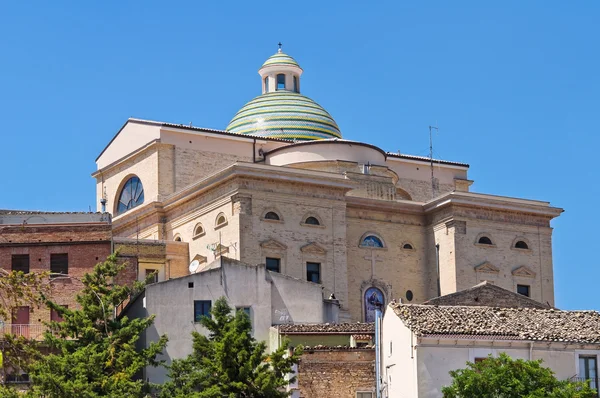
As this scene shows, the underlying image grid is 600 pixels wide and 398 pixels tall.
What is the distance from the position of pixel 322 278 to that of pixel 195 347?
1803 cm

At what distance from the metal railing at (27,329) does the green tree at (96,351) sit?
239cm

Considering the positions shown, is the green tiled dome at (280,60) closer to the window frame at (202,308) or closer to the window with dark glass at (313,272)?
the window with dark glass at (313,272)

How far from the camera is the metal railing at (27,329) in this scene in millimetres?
50062

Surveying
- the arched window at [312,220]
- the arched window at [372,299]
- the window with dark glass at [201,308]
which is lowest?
the window with dark glass at [201,308]

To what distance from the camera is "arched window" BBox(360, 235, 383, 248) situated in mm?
64375

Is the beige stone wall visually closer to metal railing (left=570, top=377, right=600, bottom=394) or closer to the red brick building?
the red brick building

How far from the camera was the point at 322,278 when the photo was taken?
61.3m

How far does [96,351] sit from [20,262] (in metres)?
9.59

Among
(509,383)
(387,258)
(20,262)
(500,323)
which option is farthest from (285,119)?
(509,383)

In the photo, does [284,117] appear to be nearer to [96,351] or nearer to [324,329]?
[324,329]

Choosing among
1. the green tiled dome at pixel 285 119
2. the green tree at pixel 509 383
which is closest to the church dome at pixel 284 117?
the green tiled dome at pixel 285 119

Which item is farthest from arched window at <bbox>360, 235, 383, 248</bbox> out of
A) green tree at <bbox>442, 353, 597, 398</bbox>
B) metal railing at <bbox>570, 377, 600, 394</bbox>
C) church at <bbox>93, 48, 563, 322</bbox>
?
green tree at <bbox>442, 353, 597, 398</bbox>

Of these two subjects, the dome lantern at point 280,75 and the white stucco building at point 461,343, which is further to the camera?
the dome lantern at point 280,75

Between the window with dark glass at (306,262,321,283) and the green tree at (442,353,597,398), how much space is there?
21.0 m
